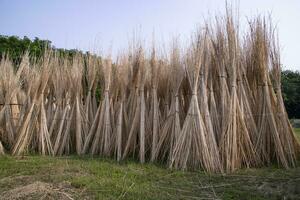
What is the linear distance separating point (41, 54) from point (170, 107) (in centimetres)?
590

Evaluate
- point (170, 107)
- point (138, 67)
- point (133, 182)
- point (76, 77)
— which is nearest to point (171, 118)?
point (170, 107)

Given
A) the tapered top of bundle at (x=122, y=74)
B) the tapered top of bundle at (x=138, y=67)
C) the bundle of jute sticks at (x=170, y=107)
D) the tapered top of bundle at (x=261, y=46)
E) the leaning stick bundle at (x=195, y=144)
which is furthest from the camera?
the tapered top of bundle at (x=122, y=74)

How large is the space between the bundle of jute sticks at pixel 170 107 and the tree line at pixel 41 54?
981 millimetres

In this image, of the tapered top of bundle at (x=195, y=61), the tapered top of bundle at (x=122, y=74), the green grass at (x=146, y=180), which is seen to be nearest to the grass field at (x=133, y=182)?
the green grass at (x=146, y=180)

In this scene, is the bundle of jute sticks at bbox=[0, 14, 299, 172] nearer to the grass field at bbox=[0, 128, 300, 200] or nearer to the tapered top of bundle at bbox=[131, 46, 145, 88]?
the tapered top of bundle at bbox=[131, 46, 145, 88]

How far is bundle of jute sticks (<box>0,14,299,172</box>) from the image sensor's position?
15.9 ft

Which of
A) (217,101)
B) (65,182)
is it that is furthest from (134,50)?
(65,182)

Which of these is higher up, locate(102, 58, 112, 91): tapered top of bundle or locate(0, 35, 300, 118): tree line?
locate(0, 35, 300, 118): tree line

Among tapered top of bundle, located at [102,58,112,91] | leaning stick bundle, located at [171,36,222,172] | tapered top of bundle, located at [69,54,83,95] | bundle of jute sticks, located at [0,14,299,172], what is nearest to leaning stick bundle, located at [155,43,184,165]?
bundle of jute sticks, located at [0,14,299,172]

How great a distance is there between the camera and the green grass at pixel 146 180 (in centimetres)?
355

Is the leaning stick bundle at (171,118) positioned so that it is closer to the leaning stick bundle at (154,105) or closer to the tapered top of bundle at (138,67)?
the leaning stick bundle at (154,105)

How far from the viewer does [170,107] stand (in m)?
5.58

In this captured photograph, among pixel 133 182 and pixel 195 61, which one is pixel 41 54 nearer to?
pixel 195 61

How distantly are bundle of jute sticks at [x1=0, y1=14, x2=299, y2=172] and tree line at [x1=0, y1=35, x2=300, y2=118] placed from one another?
98 centimetres
